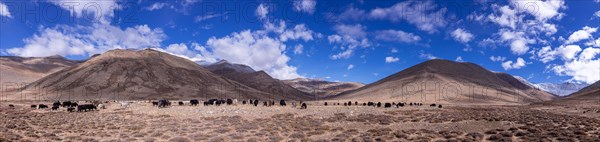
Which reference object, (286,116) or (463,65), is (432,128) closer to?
(286,116)

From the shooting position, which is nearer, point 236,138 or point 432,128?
point 236,138

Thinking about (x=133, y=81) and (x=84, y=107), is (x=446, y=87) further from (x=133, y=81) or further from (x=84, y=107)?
(x=84, y=107)

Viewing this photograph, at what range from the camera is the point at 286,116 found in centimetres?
3825

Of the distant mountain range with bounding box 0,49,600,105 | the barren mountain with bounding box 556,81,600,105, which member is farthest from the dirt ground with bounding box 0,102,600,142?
the distant mountain range with bounding box 0,49,600,105

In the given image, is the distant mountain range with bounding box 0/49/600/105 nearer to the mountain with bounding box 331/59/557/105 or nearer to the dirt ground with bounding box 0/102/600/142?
the mountain with bounding box 331/59/557/105

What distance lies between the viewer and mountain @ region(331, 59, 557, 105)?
385 ft

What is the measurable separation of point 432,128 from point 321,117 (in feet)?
35.6

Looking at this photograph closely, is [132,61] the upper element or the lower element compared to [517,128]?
upper

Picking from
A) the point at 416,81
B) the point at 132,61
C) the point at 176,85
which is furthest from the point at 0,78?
the point at 416,81

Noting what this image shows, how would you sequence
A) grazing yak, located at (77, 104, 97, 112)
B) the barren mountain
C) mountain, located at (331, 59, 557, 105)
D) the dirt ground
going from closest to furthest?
the dirt ground < grazing yak, located at (77, 104, 97, 112) < the barren mountain < mountain, located at (331, 59, 557, 105)

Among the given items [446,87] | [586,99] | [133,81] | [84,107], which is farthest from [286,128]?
[133,81]

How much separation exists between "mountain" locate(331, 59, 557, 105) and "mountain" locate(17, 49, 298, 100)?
51.1 m

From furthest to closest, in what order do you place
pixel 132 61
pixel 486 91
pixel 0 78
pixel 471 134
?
pixel 0 78 < pixel 132 61 < pixel 486 91 < pixel 471 134

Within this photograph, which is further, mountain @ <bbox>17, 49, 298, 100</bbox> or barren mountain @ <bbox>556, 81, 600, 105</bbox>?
mountain @ <bbox>17, 49, 298, 100</bbox>
